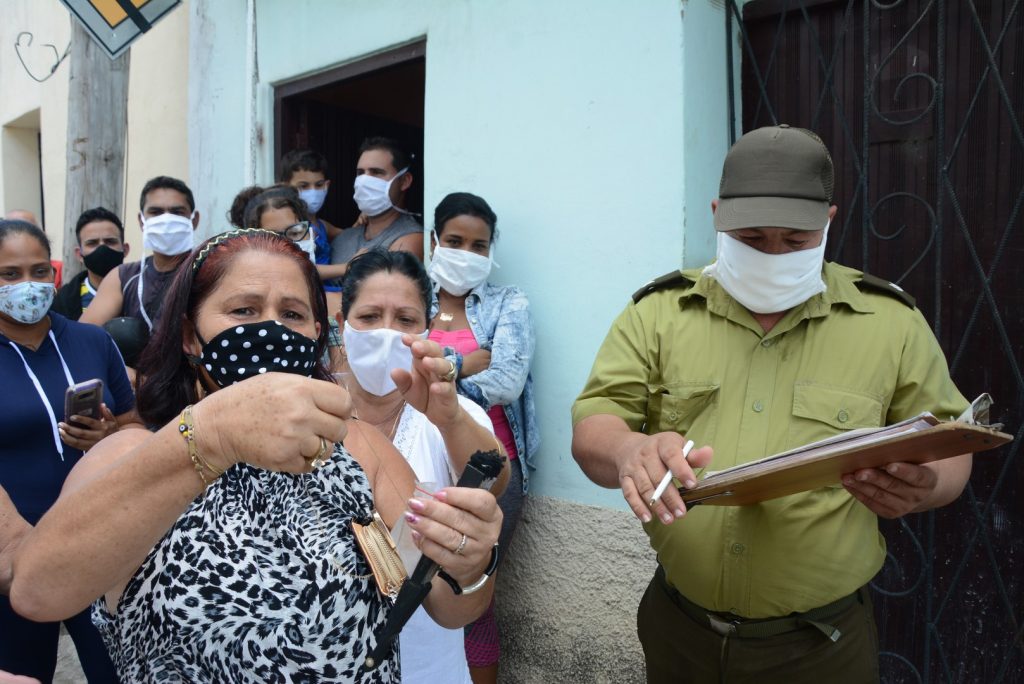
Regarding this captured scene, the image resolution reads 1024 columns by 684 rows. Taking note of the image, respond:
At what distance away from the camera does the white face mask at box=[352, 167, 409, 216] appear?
14.8 ft

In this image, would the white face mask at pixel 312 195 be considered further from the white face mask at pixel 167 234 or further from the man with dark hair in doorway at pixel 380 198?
the white face mask at pixel 167 234

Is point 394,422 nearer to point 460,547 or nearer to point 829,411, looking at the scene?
point 460,547

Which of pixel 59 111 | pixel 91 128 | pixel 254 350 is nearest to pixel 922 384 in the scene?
pixel 254 350

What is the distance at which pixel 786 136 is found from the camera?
1987 mm

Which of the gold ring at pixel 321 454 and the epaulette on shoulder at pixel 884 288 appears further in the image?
the epaulette on shoulder at pixel 884 288

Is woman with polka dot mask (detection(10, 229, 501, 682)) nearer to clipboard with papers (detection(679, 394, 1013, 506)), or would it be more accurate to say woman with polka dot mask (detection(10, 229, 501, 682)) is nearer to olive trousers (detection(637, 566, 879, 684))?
clipboard with papers (detection(679, 394, 1013, 506))

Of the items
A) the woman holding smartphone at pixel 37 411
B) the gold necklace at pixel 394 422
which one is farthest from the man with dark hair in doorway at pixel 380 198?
the gold necklace at pixel 394 422

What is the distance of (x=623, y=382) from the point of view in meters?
2.10

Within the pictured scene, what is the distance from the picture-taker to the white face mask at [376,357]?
7.93 feet

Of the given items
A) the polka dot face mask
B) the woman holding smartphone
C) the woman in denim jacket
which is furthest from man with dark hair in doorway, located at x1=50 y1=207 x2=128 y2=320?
the polka dot face mask

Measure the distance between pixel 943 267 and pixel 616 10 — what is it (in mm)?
A: 1620

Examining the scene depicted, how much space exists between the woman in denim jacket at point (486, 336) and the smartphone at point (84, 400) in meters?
1.32

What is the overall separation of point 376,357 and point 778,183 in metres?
1.23

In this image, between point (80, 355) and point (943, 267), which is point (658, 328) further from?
point (80, 355)
